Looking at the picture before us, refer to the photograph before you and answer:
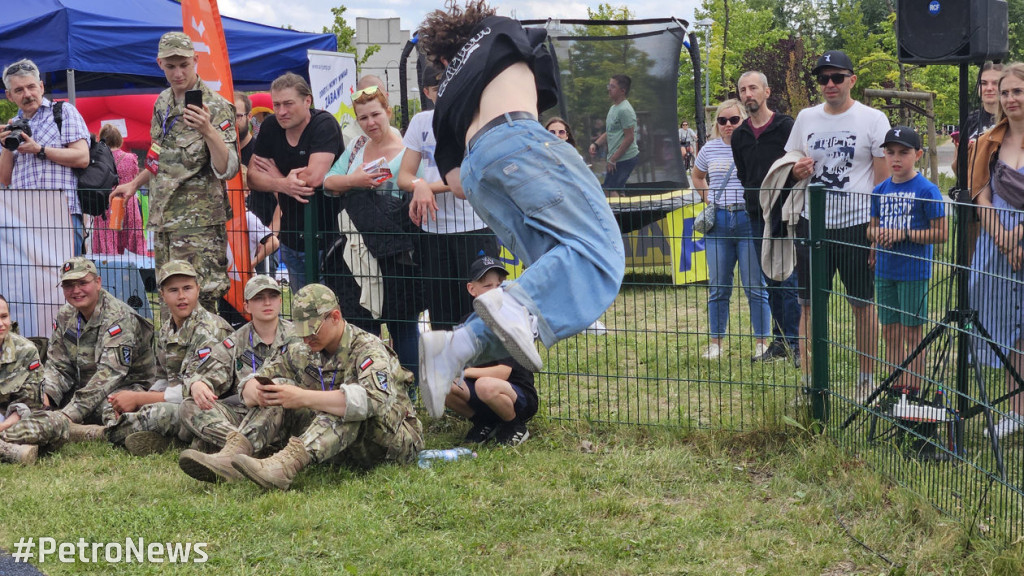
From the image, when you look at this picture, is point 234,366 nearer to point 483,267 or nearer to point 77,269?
point 77,269

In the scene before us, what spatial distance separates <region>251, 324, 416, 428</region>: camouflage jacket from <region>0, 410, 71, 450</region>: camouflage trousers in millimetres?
1471

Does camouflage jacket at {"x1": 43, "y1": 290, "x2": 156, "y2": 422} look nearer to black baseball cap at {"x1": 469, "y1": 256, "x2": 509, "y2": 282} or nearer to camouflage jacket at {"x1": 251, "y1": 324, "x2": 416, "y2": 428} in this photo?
camouflage jacket at {"x1": 251, "y1": 324, "x2": 416, "y2": 428}

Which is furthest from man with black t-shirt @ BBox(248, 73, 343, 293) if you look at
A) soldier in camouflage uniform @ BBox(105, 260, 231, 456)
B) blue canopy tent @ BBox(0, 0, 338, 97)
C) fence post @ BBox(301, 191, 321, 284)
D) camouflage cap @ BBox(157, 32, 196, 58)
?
blue canopy tent @ BBox(0, 0, 338, 97)

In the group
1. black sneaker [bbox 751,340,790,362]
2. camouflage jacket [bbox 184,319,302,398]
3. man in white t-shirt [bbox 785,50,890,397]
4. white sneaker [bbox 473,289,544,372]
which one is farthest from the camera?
man in white t-shirt [bbox 785,50,890,397]

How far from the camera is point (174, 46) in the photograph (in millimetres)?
6324

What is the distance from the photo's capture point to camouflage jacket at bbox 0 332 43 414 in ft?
20.7

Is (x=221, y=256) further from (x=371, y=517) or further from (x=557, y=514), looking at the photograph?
(x=557, y=514)

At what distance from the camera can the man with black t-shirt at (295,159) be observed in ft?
21.2

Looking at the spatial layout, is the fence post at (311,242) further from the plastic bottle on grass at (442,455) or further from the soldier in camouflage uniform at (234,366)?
the plastic bottle on grass at (442,455)

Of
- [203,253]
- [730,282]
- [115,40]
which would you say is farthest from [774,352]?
[115,40]

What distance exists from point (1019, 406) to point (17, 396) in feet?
18.5

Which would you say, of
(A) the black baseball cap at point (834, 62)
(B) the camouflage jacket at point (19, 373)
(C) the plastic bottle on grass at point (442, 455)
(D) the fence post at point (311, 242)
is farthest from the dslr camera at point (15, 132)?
(A) the black baseball cap at point (834, 62)

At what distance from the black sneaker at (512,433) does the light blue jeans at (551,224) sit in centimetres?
247

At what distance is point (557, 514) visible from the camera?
4.58 meters
